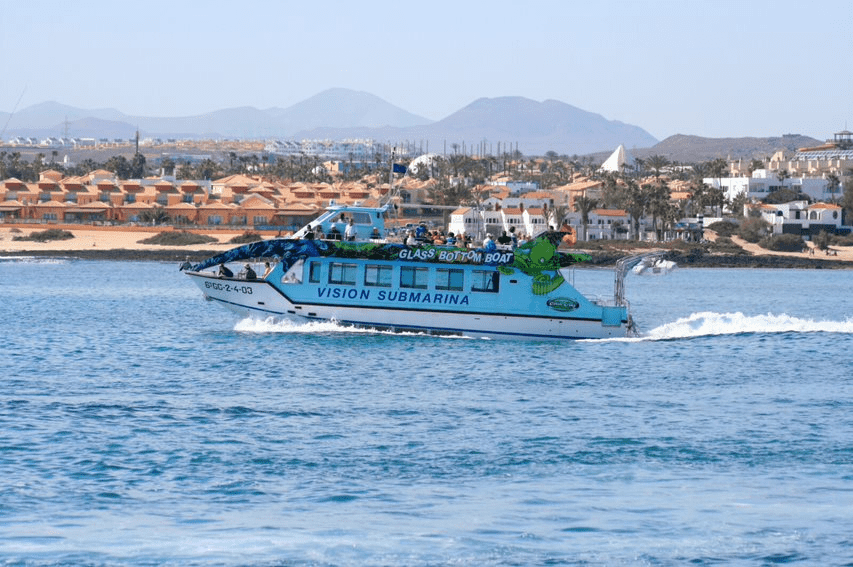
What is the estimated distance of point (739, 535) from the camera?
1827cm

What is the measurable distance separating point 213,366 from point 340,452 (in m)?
12.3

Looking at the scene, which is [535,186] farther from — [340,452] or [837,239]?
[340,452]

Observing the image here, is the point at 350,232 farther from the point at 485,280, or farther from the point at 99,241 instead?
the point at 99,241

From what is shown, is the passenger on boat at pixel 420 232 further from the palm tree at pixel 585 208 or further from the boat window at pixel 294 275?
the palm tree at pixel 585 208

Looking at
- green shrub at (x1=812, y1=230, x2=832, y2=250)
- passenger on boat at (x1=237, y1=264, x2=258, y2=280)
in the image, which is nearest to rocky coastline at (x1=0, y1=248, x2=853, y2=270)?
green shrub at (x1=812, y1=230, x2=832, y2=250)

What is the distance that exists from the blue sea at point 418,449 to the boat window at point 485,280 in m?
1.75

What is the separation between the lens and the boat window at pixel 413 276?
40469 millimetres

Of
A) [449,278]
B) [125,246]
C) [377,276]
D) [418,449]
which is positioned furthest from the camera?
[125,246]

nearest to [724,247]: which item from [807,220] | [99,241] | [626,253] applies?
[626,253]

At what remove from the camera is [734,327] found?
46.6m

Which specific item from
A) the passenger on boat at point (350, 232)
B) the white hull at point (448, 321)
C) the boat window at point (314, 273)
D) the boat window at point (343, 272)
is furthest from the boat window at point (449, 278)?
the boat window at point (314, 273)

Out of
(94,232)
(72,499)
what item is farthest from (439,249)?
(94,232)

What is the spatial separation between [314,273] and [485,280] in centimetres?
536

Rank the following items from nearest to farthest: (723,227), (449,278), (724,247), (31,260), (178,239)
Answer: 1. (449,278)
2. (31,260)
3. (178,239)
4. (724,247)
5. (723,227)
